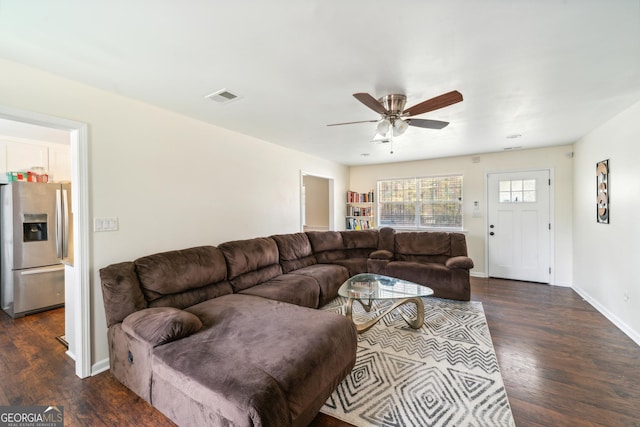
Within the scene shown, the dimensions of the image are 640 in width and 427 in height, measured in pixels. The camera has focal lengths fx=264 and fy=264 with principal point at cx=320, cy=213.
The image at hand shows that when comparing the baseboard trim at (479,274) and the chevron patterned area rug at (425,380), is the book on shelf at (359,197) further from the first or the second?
the chevron patterned area rug at (425,380)

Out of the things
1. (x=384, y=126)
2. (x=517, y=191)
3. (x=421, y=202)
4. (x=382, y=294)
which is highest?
(x=384, y=126)

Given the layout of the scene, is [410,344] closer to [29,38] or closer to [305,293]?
[305,293]

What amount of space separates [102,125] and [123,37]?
1.07 metres

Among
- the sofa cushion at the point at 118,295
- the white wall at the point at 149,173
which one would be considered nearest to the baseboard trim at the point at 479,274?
the white wall at the point at 149,173

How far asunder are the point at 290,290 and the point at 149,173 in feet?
6.20

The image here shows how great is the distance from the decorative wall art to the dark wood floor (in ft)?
3.96

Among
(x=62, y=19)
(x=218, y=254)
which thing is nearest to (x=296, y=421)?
(x=218, y=254)

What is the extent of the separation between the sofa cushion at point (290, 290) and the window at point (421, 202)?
3280mm

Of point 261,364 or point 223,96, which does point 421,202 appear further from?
point 261,364

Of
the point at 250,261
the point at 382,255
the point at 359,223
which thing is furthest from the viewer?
the point at 359,223

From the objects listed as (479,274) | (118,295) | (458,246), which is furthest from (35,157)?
(479,274)

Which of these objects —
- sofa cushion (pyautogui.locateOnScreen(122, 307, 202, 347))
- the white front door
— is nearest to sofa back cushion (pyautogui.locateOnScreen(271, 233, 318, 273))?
sofa cushion (pyautogui.locateOnScreen(122, 307, 202, 347))

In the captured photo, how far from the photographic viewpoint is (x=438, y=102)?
6.66 feet

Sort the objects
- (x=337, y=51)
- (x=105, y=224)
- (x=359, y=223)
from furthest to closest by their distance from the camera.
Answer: (x=359, y=223)
(x=105, y=224)
(x=337, y=51)
